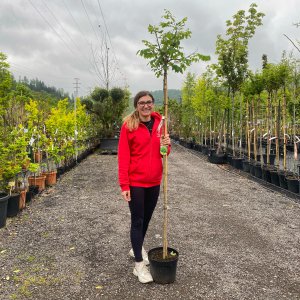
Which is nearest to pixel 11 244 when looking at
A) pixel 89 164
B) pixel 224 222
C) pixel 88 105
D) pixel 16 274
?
pixel 16 274

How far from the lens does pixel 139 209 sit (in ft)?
9.64

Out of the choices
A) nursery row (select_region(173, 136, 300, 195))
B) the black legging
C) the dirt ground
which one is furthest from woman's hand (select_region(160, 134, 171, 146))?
nursery row (select_region(173, 136, 300, 195))

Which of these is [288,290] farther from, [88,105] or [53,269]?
[88,105]

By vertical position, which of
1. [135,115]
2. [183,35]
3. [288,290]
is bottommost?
[288,290]

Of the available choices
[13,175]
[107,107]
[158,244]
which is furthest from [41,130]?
[107,107]

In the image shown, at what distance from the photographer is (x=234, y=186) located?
7.69m

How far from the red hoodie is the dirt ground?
108cm

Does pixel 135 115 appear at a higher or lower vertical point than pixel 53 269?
higher

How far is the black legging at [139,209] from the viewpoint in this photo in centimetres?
292

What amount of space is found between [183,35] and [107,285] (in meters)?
2.58

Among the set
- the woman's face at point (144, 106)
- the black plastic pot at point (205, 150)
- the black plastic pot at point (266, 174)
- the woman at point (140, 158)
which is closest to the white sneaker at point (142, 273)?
the woman at point (140, 158)

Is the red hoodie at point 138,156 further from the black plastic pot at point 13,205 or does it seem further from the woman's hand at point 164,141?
the black plastic pot at point 13,205

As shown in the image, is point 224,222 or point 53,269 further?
point 224,222

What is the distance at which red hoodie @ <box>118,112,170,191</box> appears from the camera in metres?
2.89
